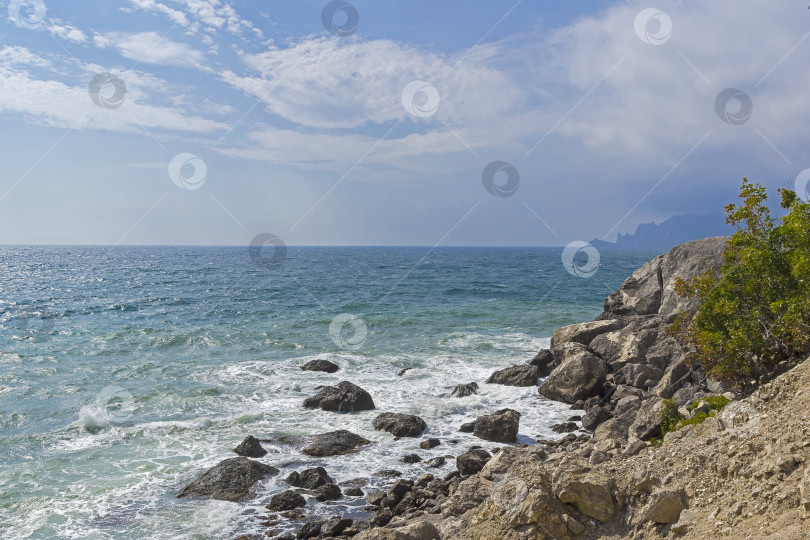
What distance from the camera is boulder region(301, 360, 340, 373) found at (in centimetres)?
2794

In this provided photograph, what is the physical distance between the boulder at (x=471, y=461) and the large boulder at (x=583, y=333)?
10.4 metres

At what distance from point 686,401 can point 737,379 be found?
119 inches

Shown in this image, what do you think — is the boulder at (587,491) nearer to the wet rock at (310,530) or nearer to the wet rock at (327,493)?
the wet rock at (310,530)

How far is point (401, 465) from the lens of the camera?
16578 mm

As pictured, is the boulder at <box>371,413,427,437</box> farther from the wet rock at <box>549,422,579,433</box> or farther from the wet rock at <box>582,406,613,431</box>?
the wet rock at <box>582,406,613,431</box>

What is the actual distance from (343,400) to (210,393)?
21.9ft

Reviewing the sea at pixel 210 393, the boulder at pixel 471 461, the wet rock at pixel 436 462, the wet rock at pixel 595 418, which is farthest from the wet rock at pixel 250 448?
the wet rock at pixel 595 418

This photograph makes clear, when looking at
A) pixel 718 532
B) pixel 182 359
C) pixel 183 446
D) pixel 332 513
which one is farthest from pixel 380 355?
pixel 718 532

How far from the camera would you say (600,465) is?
9.23 metres

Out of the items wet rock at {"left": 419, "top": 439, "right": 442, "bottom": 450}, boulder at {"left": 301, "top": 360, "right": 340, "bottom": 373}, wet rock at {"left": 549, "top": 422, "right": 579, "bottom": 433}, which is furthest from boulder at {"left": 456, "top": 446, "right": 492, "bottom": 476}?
boulder at {"left": 301, "top": 360, "right": 340, "bottom": 373}

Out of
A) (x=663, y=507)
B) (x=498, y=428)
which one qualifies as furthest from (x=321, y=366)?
(x=663, y=507)

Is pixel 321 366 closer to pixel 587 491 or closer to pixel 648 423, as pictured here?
pixel 648 423

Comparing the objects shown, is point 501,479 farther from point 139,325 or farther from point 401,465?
point 139,325

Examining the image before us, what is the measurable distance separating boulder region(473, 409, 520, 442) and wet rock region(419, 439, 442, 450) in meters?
1.62
